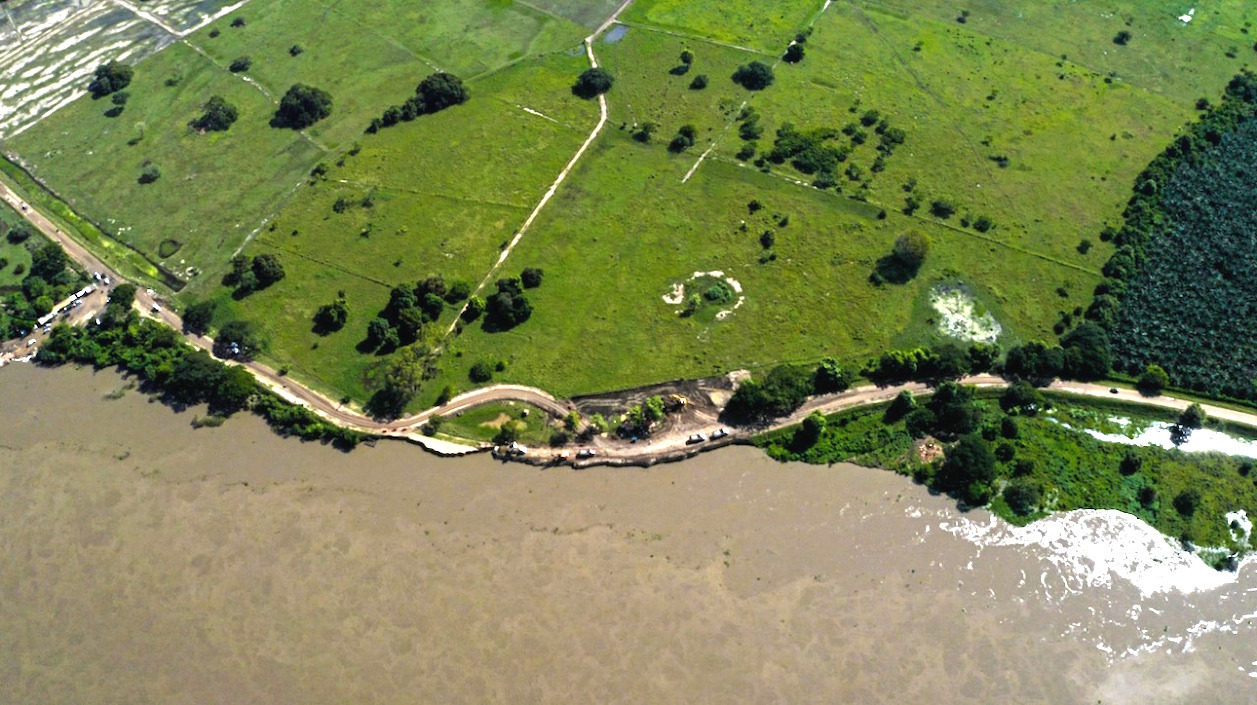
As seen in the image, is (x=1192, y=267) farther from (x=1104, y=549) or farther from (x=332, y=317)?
(x=332, y=317)

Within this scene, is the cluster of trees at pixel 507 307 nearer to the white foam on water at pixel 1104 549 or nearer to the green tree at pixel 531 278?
the green tree at pixel 531 278

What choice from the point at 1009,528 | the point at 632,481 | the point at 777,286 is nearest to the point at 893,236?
the point at 777,286

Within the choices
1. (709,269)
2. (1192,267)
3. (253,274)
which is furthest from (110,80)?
(1192,267)

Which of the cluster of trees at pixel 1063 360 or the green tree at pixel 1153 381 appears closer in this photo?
the green tree at pixel 1153 381

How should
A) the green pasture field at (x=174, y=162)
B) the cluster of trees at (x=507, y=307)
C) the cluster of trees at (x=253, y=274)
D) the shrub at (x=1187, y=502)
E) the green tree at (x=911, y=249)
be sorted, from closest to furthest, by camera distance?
the shrub at (x=1187, y=502)
the cluster of trees at (x=507, y=307)
the green tree at (x=911, y=249)
the cluster of trees at (x=253, y=274)
the green pasture field at (x=174, y=162)

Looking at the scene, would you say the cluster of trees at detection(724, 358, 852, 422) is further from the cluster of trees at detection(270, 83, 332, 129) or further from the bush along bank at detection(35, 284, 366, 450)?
the cluster of trees at detection(270, 83, 332, 129)

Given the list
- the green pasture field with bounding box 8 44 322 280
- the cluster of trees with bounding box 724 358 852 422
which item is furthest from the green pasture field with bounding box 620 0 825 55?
the cluster of trees with bounding box 724 358 852 422

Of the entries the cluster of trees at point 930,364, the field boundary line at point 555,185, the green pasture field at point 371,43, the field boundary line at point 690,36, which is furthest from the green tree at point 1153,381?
the green pasture field at point 371,43
